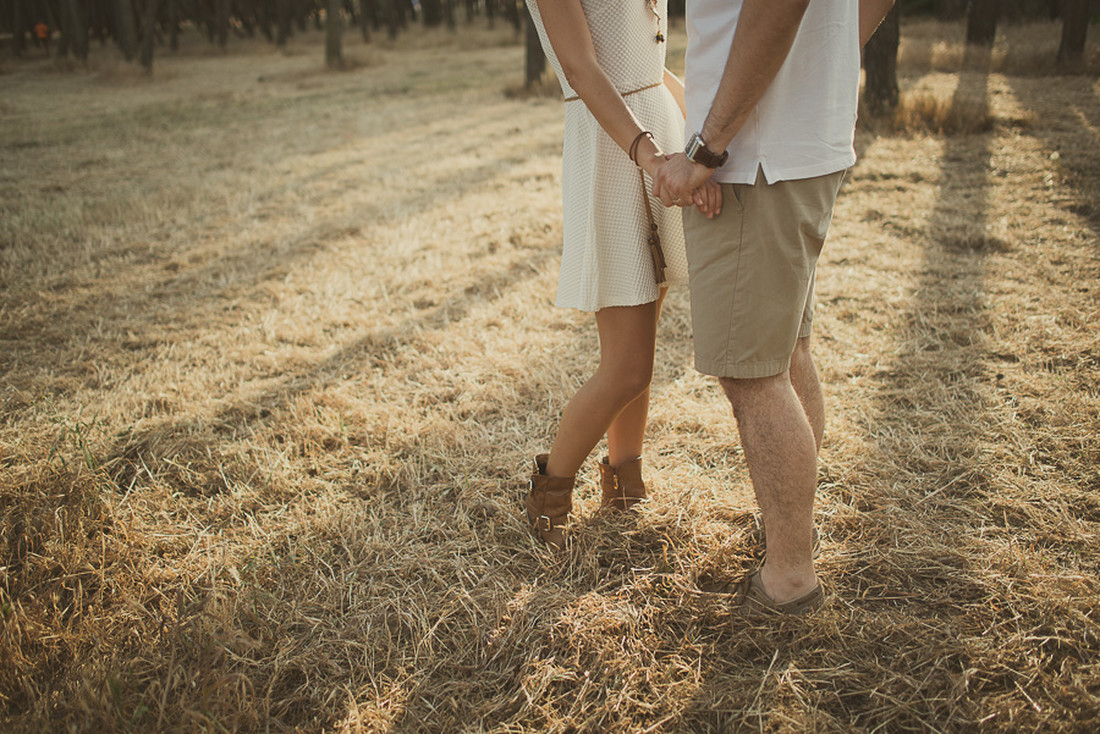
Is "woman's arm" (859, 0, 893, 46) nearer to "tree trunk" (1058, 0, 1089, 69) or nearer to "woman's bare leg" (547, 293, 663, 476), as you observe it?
"woman's bare leg" (547, 293, 663, 476)

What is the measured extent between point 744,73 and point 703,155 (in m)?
0.16

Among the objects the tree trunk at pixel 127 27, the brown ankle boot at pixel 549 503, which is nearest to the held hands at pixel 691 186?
the brown ankle boot at pixel 549 503

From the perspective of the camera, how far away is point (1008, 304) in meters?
3.24

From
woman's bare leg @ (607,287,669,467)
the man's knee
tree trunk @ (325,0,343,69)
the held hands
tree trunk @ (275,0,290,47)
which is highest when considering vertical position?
tree trunk @ (275,0,290,47)

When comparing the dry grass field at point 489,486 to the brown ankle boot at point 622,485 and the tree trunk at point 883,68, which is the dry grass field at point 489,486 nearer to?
the brown ankle boot at point 622,485

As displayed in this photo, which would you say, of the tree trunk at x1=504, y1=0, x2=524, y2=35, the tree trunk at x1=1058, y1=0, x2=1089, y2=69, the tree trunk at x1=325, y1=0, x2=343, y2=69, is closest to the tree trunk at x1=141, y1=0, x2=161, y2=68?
the tree trunk at x1=325, y1=0, x2=343, y2=69

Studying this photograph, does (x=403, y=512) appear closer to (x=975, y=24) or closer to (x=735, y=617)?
(x=735, y=617)

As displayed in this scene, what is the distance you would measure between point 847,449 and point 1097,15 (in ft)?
72.1

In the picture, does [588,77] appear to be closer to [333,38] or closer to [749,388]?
[749,388]

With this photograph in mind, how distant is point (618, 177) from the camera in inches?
64.5

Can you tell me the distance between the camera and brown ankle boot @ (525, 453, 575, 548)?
195cm

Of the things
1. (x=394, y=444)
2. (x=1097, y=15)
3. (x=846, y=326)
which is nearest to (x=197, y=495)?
(x=394, y=444)

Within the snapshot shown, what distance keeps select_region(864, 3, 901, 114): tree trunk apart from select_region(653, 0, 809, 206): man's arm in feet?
21.2

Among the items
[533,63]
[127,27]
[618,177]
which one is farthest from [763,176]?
[127,27]
